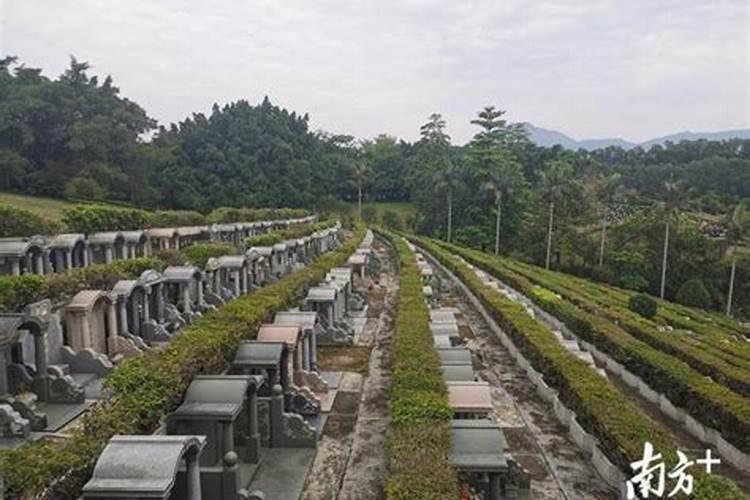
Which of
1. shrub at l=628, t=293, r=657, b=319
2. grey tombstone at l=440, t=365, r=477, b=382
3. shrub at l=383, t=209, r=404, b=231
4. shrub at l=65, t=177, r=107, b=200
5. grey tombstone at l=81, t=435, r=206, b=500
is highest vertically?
shrub at l=65, t=177, r=107, b=200

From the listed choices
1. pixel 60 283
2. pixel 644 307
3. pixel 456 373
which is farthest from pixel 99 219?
pixel 644 307

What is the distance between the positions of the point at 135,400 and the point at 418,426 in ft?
16.0

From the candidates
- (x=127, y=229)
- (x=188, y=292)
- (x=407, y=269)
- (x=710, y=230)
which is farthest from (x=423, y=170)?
(x=188, y=292)

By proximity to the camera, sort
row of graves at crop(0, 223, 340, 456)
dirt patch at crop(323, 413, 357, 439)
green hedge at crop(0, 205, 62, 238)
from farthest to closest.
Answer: green hedge at crop(0, 205, 62, 238), dirt patch at crop(323, 413, 357, 439), row of graves at crop(0, 223, 340, 456)

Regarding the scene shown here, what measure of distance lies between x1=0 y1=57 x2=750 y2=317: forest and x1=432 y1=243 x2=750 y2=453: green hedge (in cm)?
3262

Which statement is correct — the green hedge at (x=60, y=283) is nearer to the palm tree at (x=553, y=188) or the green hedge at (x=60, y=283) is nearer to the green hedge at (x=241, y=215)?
the green hedge at (x=241, y=215)

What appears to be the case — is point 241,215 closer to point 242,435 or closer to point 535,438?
point 242,435

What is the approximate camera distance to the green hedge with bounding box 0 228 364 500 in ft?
24.8

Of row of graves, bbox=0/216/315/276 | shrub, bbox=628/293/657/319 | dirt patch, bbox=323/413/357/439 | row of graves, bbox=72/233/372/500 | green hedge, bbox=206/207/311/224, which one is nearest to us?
row of graves, bbox=72/233/372/500

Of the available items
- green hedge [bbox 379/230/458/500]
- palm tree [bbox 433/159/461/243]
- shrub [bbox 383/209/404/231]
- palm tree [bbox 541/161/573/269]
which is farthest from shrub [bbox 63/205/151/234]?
shrub [bbox 383/209/404/231]

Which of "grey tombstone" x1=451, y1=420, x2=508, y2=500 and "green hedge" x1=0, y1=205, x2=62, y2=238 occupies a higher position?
"green hedge" x1=0, y1=205, x2=62, y2=238

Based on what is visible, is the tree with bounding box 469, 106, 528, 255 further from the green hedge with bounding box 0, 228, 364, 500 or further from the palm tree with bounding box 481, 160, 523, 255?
the green hedge with bounding box 0, 228, 364, 500

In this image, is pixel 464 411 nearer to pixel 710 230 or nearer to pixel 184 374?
pixel 184 374

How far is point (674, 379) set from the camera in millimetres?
16859
